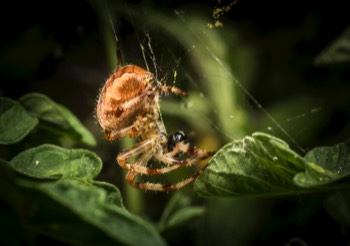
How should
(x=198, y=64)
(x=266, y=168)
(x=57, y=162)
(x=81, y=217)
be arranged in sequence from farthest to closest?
(x=198, y=64)
(x=57, y=162)
(x=266, y=168)
(x=81, y=217)

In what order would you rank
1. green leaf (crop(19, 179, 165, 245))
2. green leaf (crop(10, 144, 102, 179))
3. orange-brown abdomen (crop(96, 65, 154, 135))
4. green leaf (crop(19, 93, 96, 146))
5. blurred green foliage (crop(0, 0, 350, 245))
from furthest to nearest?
blurred green foliage (crop(0, 0, 350, 245)), orange-brown abdomen (crop(96, 65, 154, 135)), green leaf (crop(19, 93, 96, 146)), green leaf (crop(10, 144, 102, 179)), green leaf (crop(19, 179, 165, 245))

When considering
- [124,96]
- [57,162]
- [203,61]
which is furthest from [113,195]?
[203,61]

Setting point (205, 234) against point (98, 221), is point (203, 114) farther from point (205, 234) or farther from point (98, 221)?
point (98, 221)

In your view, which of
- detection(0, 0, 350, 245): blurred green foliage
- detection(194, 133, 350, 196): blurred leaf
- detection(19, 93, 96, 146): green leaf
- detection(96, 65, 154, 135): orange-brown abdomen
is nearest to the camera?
detection(194, 133, 350, 196): blurred leaf

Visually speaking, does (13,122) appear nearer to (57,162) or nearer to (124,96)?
(57,162)

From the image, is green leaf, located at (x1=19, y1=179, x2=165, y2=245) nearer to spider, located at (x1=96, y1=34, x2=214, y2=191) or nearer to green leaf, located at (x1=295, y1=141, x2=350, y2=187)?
green leaf, located at (x1=295, y1=141, x2=350, y2=187)

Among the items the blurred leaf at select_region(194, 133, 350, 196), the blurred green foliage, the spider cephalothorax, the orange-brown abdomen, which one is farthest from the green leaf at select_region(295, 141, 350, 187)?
the blurred green foliage

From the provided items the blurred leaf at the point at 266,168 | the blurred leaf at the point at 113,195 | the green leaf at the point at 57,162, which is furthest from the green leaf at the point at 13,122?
the blurred leaf at the point at 266,168
